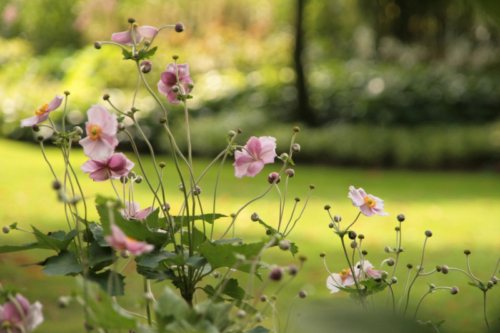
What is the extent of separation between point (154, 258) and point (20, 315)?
0.58 ft

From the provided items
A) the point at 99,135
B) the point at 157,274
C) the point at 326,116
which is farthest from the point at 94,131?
the point at 326,116

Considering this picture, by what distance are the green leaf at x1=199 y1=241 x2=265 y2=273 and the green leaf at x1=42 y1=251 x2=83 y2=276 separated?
0.18 m

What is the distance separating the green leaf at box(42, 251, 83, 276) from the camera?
660 millimetres

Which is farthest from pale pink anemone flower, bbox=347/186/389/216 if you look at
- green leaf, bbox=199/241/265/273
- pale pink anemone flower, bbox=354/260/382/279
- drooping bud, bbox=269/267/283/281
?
drooping bud, bbox=269/267/283/281

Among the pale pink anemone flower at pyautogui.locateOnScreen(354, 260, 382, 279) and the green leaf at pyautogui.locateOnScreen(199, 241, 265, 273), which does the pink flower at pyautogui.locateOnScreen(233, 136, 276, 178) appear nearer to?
the green leaf at pyautogui.locateOnScreen(199, 241, 265, 273)

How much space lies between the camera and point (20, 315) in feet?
1.83

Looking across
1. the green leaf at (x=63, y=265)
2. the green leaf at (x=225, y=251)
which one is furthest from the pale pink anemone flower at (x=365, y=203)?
the green leaf at (x=63, y=265)

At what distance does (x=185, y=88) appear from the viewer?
2.72 ft

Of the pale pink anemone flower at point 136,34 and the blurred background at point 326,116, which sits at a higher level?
the pale pink anemone flower at point 136,34

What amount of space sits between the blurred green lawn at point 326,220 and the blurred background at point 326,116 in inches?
0.8

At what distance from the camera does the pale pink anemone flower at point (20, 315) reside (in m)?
0.54

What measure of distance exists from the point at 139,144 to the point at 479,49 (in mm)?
8617

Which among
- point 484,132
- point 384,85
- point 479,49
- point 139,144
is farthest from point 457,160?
point 479,49

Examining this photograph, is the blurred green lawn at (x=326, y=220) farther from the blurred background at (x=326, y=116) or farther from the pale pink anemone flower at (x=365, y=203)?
the pale pink anemone flower at (x=365, y=203)
